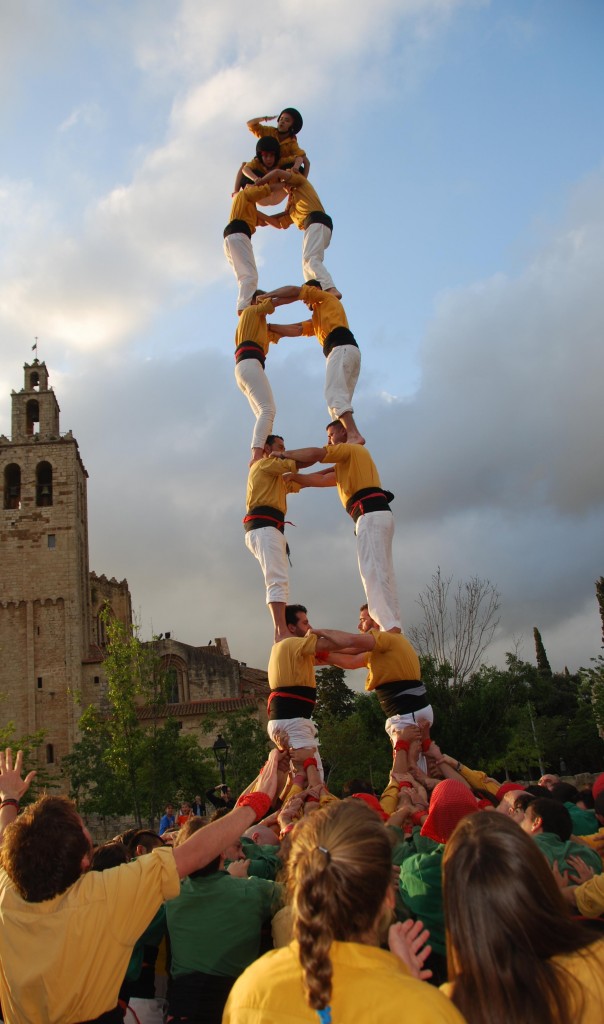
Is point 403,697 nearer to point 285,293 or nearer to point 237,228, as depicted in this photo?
point 285,293

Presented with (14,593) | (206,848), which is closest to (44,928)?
(206,848)

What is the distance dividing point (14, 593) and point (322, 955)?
46.3m

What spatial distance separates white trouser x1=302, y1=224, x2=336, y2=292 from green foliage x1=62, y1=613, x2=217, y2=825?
23481 millimetres

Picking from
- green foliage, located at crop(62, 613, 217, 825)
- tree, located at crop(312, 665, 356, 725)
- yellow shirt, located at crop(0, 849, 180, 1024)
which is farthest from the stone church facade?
yellow shirt, located at crop(0, 849, 180, 1024)

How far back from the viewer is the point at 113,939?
2.76m

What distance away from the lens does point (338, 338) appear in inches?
348

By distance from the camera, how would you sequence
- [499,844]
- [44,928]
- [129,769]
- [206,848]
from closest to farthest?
[499,844]
[44,928]
[206,848]
[129,769]

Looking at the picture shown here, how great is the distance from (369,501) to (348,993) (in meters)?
6.17

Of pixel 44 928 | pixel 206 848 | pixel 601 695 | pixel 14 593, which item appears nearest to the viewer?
pixel 44 928

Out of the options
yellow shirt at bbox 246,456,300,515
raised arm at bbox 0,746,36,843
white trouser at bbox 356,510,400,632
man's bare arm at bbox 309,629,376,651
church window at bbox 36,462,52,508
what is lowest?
raised arm at bbox 0,746,36,843

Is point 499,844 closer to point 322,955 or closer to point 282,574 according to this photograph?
point 322,955

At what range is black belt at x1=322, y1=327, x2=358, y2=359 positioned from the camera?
8.84m

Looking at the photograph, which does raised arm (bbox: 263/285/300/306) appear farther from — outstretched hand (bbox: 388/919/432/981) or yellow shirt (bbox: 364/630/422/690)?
outstretched hand (bbox: 388/919/432/981)

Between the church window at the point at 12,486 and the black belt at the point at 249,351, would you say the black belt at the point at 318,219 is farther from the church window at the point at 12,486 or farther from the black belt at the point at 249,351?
the church window at the point at 12,486
